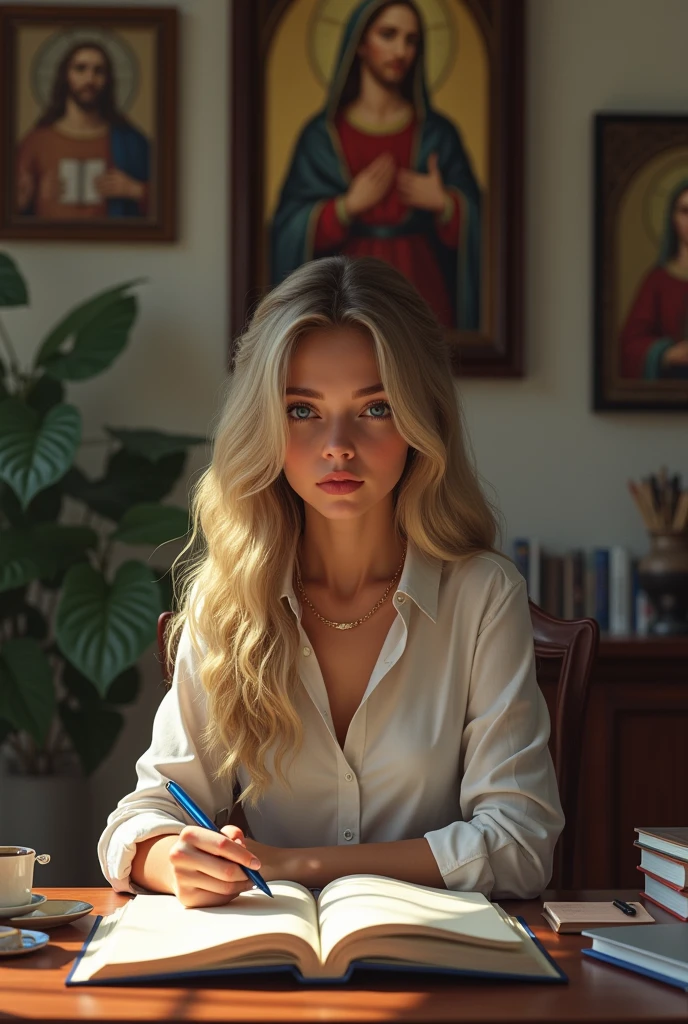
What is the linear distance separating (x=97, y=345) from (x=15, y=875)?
1.98 m

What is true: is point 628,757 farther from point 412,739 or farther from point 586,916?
point 586,916

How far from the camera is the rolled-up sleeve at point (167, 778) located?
1357mm

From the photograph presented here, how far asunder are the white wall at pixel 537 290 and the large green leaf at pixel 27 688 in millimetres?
788

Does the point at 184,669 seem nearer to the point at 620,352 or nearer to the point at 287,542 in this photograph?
the point at 287,542

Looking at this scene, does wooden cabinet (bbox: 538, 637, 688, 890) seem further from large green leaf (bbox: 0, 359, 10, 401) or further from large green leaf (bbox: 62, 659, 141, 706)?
large green leaf (bbox: 0, 359, 10, 401)

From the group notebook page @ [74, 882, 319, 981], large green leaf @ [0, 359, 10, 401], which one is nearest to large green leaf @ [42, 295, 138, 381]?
large green leaf @ [0, 359, 10, 401]

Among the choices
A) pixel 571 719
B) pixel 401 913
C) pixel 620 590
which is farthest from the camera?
pixel 620 590

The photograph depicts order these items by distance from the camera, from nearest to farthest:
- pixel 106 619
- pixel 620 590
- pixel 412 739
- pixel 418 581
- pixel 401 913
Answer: pixel 401 913 < pixel 412 739 < pixel 418 581 < pixel 106 619 < pixel 620 590

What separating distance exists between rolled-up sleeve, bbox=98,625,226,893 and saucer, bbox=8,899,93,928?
13 centimetres

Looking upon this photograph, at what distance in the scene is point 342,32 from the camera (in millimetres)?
3252

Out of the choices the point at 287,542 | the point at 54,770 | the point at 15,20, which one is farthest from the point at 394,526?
the point at 15,20

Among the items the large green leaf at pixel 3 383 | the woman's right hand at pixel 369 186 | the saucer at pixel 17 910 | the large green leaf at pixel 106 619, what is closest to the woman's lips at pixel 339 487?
the saucer at pixel 17 910

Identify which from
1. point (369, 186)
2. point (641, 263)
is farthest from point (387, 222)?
point (641, 263)

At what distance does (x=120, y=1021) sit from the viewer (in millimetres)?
886
